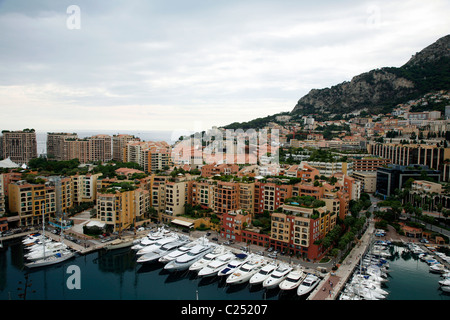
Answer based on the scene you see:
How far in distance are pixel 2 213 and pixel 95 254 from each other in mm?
5163

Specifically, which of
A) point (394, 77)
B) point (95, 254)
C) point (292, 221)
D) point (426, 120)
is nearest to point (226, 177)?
point (292, 221)

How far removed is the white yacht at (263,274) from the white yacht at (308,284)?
1.06 m

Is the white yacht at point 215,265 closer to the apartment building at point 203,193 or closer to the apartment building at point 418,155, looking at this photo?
the apartment building at point 203,193

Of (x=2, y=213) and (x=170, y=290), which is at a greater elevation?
(x=2, y=213)

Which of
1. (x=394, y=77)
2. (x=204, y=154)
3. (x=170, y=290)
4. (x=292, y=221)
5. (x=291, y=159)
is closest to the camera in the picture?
(x=170, y=290)

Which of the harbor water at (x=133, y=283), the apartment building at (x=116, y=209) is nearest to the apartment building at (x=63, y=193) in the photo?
the apartment building at (x=116, y=209)

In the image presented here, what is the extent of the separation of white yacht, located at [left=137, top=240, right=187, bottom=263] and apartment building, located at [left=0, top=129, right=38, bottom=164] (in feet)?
76.6

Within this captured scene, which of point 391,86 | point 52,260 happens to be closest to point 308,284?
point 52,260

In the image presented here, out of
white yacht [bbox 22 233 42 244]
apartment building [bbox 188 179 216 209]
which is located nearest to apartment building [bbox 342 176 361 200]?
apartment building [bbox 188 179 216 209]

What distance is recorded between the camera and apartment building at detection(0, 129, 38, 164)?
2869 centimetres

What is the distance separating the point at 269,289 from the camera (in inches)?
371

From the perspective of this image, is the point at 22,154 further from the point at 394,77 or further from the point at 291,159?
the point at 394,77

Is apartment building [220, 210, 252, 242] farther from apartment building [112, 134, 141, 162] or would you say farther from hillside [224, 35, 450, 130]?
hillside [224, 35, 450, 130]
